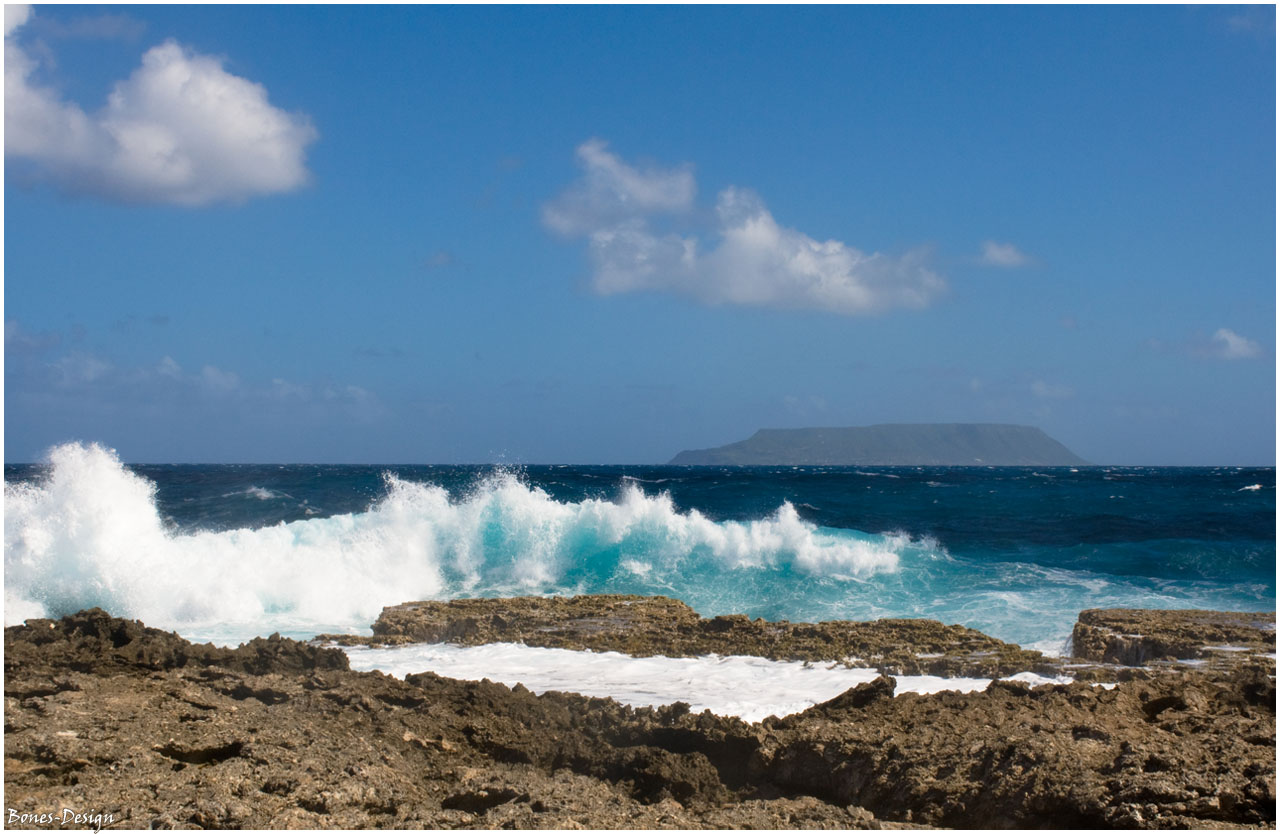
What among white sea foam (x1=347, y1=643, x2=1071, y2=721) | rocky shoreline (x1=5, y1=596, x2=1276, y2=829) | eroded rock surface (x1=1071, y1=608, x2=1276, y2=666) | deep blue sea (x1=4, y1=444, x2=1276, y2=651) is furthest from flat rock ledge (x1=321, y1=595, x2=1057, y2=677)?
rocky shoreline (x1=5, y1=596, x2=1276, y2=829)

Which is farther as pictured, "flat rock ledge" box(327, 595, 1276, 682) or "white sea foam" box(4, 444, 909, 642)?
"white sea foam" box(4, 444, 909, 642)

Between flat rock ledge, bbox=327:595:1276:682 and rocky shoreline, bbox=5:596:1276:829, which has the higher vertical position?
rocky shoreline, bbox=5:596:1276:829

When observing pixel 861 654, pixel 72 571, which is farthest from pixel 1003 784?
pixel 72 571

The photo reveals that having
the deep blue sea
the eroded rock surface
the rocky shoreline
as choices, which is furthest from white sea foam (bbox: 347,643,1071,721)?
the deep blue sea

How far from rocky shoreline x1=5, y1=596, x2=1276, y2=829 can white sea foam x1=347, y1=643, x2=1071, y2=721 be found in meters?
1.48

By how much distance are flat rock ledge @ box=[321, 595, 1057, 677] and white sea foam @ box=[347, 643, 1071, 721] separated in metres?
0.24

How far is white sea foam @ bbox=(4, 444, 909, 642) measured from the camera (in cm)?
1212

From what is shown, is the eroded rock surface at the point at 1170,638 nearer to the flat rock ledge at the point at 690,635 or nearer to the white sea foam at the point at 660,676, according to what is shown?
the flat rock ledge at the point at 690,635

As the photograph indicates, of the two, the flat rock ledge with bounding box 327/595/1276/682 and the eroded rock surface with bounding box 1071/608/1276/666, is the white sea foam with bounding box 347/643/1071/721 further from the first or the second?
Answer: the eroded rock surface with bounding box 1071/608/1276/666

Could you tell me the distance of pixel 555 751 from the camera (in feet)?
15.0

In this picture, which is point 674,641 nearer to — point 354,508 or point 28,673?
point 28,673

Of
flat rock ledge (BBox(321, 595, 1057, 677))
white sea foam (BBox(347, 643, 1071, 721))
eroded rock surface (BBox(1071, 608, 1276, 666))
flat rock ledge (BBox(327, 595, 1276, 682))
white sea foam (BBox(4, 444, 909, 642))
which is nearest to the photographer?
white sea foam (BBox(347, 643, 1071, 721))

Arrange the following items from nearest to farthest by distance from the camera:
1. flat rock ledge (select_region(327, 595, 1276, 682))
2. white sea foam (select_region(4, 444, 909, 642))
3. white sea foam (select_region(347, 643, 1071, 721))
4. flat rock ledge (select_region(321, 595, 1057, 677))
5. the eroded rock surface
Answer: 1. white sea foam (select_region(347, 643, 1071, 721))
2. flat rock ledge (select_region(327, 595, 1276, 682))
3. flat rock ledge (select_region(321, 595, 1057, 677))
4. the eroded rock surface
5. white sea foam (select_region(4, 444, 909, 642))

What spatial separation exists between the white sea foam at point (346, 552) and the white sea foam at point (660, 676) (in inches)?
152
